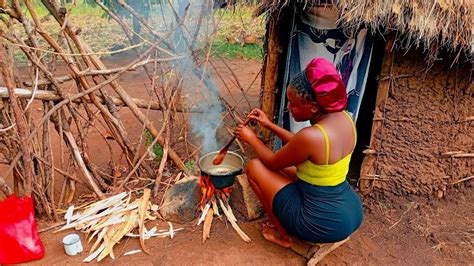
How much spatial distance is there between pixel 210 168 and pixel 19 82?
184cm

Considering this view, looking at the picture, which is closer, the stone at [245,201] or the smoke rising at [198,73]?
the stone at [245,201]

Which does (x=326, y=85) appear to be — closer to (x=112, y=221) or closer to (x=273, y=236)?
(x=273, y=236)

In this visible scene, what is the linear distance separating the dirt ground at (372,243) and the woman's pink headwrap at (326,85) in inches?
50.2

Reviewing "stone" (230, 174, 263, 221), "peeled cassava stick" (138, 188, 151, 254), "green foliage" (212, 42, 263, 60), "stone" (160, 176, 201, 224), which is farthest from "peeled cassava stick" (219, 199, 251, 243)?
"green foliage" (212, 42, 263, 60)

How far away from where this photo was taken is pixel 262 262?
318 cm

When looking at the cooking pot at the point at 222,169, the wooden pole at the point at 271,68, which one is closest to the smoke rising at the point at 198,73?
the wooden pole at the point at 271,68

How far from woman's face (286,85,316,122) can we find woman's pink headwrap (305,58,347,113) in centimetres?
7

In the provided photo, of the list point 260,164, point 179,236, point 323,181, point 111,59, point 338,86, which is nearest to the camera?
point 338,86

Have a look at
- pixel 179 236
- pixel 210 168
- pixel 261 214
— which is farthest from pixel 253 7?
pixel 179 236

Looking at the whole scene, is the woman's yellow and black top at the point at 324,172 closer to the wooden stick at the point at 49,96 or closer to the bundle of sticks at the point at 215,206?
the bundle of sticks at the point at 215,206

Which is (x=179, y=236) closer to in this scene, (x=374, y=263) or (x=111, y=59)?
(x=374, y=263)

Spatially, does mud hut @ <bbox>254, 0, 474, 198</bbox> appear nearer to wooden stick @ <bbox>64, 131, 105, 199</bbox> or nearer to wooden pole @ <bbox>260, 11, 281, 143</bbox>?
wooden pole @ <bbox>260, 11, 281, 143</bbox>

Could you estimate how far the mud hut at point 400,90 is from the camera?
3.59 meters

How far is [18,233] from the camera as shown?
316 cm
